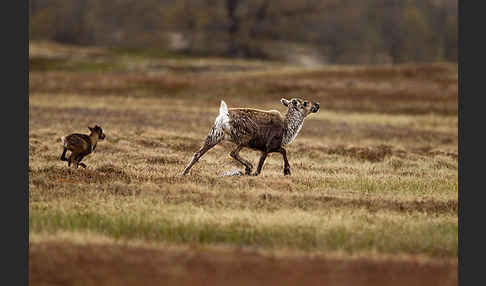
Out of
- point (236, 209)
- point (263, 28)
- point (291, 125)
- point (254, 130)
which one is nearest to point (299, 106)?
point (291, 125)

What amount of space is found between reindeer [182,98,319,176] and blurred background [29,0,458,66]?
5642cm

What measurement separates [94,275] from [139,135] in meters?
15.2

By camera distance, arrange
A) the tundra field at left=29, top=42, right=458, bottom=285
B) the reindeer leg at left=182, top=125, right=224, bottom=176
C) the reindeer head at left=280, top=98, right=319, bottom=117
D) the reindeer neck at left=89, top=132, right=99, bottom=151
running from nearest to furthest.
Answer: the tundra field at left=29, top=42, right=458, bottom=285 < the reindeer leg at left=182, top=125, right=224, bottom=176 < the reindeer neck at left=89, top=132, right=99, bottom=151 < the reindeer head at left=280, top=98, right=319, bottom=117

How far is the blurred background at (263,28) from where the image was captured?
73.6 m

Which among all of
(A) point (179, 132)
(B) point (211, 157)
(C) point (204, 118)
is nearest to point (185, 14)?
(C) point (204, 118)

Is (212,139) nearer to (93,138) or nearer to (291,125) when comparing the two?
(291,125)

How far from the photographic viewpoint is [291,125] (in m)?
16.5

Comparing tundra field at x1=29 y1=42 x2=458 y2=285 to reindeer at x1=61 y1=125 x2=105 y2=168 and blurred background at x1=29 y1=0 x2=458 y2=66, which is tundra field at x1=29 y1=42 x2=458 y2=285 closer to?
reindeer at x1=61 y1=125 x2=105 y2=168

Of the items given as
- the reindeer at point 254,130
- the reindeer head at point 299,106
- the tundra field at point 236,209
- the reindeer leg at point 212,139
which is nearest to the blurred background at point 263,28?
the tundra field at point 236,209

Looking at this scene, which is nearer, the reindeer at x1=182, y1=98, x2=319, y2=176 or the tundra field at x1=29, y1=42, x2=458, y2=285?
the tundra field at x1=29, y1=42, x2=458, y2=285

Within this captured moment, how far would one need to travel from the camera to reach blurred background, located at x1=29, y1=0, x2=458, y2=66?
7362cm

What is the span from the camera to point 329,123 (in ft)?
108

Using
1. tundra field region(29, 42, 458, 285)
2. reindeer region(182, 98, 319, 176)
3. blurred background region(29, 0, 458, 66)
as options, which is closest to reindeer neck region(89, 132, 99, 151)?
tundra field region(29, 42, 458, 285)

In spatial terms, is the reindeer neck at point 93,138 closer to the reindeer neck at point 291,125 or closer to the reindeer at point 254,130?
the reindeer at point 254,130
